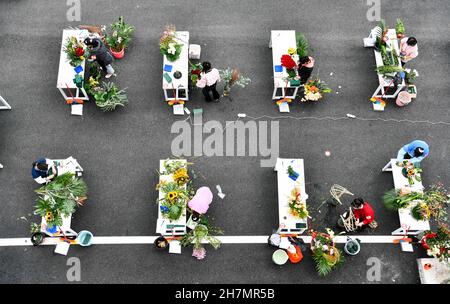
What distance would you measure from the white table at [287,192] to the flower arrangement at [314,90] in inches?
64.1

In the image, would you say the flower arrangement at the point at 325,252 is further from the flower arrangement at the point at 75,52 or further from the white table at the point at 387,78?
the flower arrangement at the point at 75,52

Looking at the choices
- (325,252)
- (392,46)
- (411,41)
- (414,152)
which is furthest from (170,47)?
(414,152)

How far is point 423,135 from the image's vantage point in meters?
10.2

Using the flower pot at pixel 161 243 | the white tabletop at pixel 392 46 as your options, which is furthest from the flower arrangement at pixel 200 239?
the white tabletop at pixel 392 46

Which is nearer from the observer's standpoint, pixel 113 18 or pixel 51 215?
pixel 51 215

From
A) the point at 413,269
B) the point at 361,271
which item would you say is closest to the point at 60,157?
the point at 361,271

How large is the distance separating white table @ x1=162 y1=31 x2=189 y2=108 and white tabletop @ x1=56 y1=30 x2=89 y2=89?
195 centimetres

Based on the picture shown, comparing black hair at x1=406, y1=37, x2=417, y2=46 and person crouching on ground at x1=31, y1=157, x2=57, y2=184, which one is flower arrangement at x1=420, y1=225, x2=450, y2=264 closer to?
black hair at x1=406, y1=37, x2=417, y2=46

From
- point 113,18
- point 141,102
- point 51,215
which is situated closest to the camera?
point 51,215

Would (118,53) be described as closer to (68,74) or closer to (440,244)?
(68,74)

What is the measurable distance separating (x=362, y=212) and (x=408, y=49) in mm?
3988

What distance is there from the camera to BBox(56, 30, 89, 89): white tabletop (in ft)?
32.8

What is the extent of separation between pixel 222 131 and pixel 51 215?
4033mm
